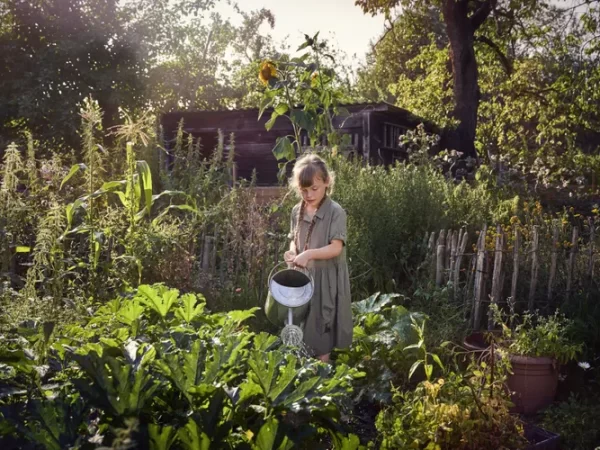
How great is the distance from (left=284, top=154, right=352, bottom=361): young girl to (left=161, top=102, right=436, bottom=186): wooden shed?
9.60 m

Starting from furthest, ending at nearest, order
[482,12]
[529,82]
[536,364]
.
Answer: [529,82]
[482,12]
[536,364]

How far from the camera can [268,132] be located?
49.2ft

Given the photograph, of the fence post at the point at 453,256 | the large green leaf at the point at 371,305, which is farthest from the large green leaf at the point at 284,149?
the large green leaf at the point at 371,305

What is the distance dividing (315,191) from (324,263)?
1.45 feet

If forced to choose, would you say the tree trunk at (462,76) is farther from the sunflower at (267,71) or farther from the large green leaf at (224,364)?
the large green leaf at (224,364)

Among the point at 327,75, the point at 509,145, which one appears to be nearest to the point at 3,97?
the point at 327,75

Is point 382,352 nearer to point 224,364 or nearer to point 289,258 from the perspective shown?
point 289,258

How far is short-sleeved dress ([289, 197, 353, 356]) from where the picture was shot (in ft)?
13.8

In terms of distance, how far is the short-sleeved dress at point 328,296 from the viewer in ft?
13.8

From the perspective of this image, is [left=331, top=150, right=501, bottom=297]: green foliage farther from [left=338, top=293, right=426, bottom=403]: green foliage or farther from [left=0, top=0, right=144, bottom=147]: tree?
[left=0, top=0, right=144, bottom=147]: tree

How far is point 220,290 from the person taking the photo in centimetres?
571

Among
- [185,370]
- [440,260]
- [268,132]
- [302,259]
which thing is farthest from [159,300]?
[268,132]

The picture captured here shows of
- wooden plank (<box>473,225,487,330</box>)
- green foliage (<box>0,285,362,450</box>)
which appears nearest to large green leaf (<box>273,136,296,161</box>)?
wooden plank (<box>473,225,487,330</box>)

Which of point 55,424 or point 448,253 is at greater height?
point 55,424
